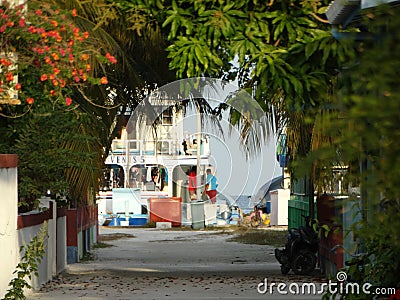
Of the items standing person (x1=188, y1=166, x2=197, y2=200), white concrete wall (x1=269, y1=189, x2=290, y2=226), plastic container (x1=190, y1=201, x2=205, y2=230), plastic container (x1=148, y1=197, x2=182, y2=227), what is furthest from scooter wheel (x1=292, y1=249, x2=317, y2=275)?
plastic container (x1=148, y1=197, x2=182, y2=227)

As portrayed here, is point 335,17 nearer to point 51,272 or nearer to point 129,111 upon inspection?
point 51,272

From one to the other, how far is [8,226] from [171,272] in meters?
6.52

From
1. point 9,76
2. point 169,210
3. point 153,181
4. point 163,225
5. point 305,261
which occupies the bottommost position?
point 305,261

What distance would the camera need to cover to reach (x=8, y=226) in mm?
11734

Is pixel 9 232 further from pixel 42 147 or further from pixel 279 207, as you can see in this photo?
pixel 279 207

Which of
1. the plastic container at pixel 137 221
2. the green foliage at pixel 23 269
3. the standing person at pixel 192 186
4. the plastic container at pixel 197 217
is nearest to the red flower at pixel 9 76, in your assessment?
the green foliage at pixel 23 269

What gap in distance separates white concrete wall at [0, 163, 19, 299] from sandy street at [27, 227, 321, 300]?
4.05 feet

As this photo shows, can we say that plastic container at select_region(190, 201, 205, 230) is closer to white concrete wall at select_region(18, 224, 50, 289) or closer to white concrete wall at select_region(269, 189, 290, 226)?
white concrete wall at select_region(269, 189, 290, 226)

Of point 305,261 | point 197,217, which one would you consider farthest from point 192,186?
point 305,261

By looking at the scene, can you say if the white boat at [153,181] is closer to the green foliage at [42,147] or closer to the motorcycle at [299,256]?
the motorcycle at [299,256]

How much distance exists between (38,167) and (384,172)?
10297 millimetres

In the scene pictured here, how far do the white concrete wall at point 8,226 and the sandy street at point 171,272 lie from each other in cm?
123

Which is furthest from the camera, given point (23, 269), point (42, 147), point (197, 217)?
point (197, 217)

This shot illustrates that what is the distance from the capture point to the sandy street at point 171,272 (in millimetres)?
13508
